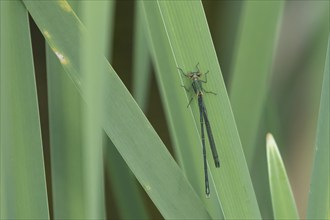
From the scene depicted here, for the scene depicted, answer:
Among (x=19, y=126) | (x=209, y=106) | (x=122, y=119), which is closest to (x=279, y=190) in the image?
(x=209, y=106)

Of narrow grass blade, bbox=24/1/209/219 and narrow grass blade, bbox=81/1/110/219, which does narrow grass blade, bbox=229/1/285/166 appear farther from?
narrow grass blade, bbox=81/1/110/219

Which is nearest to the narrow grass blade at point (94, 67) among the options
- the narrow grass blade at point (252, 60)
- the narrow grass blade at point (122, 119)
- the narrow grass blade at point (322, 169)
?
the narrow grass blade at point (122, 119)

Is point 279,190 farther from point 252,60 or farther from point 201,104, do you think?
point 252,60

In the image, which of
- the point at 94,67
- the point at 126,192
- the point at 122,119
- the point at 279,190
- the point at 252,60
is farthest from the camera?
the point at 126,192

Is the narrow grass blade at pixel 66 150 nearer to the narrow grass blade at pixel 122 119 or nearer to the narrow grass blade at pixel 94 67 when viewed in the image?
the narrow grass blade at pixel 122 119

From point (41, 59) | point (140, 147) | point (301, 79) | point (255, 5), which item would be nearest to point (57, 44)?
point (140, 147)

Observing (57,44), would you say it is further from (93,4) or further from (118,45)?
(118,45)

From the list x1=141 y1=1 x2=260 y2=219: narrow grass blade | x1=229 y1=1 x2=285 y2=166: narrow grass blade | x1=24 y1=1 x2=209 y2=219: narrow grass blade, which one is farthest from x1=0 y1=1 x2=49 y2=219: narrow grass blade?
x1=229 y1=1 x2=285 y2=166: narrow grass blade
